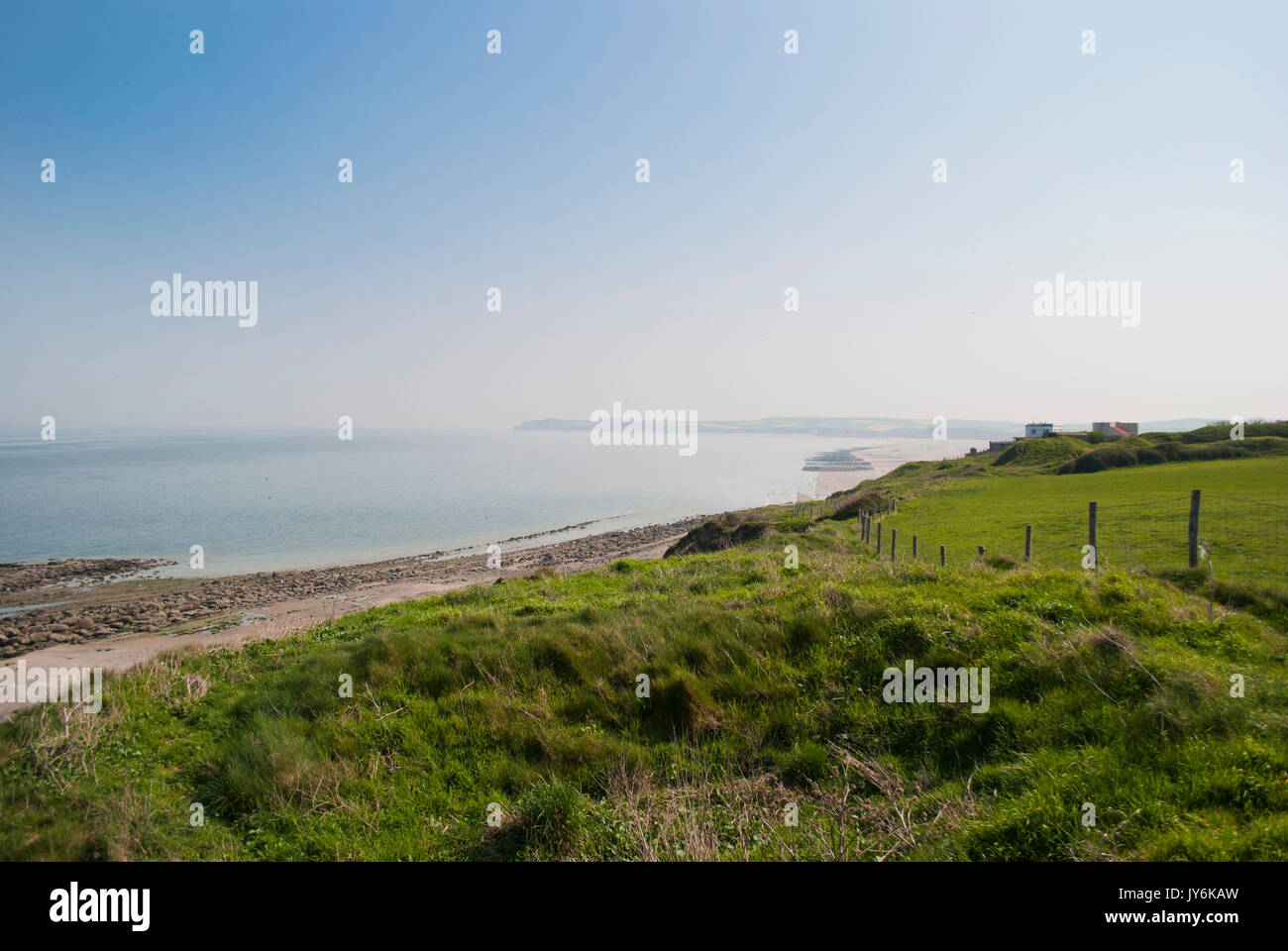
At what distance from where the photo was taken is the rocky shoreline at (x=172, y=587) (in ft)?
88.3

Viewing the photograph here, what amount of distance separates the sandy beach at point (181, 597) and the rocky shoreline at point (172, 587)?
0.18ft

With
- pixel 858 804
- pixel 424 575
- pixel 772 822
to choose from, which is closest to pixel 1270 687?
pixel 858 804

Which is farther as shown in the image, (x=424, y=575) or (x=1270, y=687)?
(x=424, y=575)

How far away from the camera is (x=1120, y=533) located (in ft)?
63.2

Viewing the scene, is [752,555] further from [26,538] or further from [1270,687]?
[26,538]

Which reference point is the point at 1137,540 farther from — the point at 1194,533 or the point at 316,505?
the point at 316,505

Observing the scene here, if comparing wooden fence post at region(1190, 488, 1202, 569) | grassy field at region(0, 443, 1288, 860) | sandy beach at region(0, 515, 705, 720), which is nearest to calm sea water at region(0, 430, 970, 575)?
sandy beach at region(0, 515, 705, 720)

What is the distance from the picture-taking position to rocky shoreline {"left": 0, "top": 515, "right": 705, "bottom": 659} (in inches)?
1059

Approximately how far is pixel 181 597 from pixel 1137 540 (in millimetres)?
43321

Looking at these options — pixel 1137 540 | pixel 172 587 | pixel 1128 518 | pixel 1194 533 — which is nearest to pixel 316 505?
pixel 172 587

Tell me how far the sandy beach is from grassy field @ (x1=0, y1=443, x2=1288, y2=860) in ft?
28.8

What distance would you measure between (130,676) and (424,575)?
1130 inches

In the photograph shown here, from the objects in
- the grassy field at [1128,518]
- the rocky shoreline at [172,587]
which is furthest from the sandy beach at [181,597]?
the grassy field at [1128,518]

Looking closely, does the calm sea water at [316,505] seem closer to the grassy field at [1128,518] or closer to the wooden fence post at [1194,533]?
the grassy field at [1128,518]
